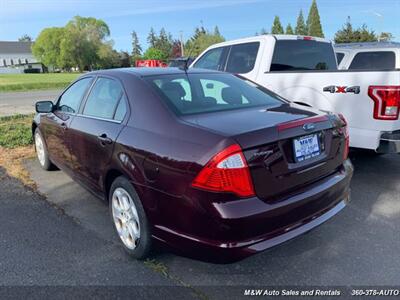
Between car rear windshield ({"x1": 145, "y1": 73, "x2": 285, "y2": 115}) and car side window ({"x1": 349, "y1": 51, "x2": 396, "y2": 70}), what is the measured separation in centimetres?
576

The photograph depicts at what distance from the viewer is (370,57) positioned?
8805 mm

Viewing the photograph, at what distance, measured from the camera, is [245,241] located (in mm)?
2432

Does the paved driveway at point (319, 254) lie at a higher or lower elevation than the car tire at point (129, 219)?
lower

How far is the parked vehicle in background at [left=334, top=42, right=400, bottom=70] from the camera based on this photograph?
843cm

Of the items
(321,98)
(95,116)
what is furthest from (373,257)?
(95,116)

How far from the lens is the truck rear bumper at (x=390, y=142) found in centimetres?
423

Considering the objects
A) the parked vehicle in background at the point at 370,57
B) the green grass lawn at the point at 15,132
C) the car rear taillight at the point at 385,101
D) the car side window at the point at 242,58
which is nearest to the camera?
the car rear taillight at the point at 385,101

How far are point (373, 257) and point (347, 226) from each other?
588 millimetres

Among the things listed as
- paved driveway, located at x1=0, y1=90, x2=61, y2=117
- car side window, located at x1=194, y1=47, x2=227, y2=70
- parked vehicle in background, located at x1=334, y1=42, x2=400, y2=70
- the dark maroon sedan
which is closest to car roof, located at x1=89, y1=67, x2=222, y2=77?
the dark maroon sedan

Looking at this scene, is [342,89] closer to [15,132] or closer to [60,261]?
[60,261]

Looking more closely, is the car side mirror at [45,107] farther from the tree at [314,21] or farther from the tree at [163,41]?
the tree at [163,41]

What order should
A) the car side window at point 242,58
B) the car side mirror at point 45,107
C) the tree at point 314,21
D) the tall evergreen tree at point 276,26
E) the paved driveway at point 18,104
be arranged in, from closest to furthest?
1. the car side mirror at point 45,107
2. the car side window at point 242,58
3. the paved driveway at point 18,104
4. the tree at point 314,21
5. the tall evergreen tree at point 276,26

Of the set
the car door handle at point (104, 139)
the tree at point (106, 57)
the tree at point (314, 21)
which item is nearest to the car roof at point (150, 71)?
the car door handle at point (104, 139)

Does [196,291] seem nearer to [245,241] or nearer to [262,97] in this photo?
[245,241]
